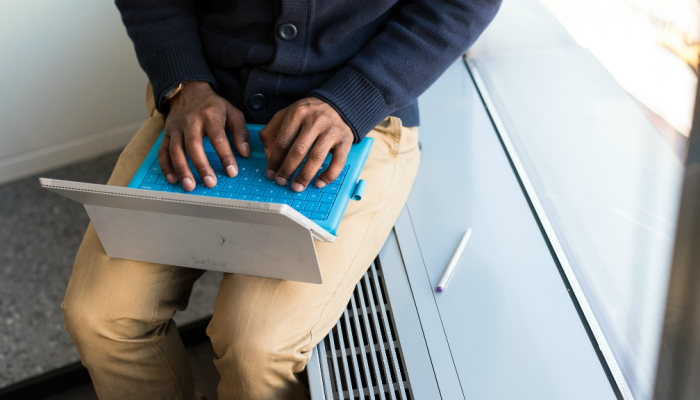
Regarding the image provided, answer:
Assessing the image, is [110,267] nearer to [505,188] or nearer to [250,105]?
[250,105]

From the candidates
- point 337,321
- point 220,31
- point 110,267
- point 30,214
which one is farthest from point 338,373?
point 30,214

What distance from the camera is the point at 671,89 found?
585 mm

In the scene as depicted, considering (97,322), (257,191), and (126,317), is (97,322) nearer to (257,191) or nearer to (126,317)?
(126,317)

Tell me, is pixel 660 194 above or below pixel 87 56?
above

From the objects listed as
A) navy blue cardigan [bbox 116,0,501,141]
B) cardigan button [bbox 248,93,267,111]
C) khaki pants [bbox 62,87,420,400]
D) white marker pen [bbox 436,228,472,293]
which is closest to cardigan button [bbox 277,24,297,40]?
navy blue cardigan [bbox 116,0,501,141]

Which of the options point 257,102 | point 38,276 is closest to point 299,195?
point 257,102

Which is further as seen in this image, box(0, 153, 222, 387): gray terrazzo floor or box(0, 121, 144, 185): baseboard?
box(0, 121, 144, 185): baseboard

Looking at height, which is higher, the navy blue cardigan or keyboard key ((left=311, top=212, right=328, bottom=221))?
the navy blue cardigan

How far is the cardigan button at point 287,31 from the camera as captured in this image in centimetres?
78

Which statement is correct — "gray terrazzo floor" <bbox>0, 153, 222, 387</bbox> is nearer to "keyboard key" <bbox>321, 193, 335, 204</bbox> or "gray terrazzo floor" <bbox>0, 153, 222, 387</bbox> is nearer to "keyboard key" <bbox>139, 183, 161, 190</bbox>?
"keyboard key" <bbox>139, 183, 161, 190</bbox>

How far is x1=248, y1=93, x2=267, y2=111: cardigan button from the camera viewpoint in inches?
32.9

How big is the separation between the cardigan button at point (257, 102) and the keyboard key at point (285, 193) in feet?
0.69

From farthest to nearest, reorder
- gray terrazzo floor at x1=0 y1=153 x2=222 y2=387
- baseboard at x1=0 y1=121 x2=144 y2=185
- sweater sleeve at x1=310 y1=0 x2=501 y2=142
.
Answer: baseboard at x1=0 y1=121 x2=144 y2=185 < gray terrazzo floor at x1=0 y1=153 x2=222 y2=387 < sweater sleeve at x1=310 y1=0 x2=501 y2=142

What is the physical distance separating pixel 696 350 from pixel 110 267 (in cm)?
75
